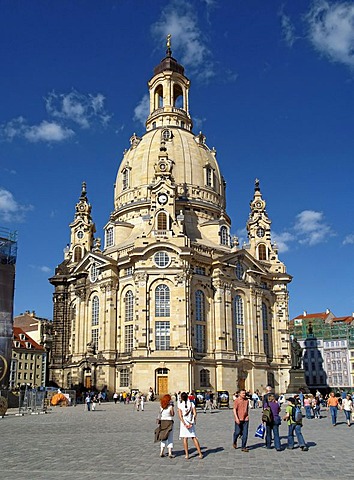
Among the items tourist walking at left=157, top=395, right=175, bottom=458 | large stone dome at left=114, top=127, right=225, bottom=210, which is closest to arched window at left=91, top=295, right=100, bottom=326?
large stone dome at left=114, top=127, right=225, bottom=210

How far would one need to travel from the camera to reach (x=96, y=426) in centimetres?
2803

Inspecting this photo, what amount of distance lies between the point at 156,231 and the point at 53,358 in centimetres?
2545

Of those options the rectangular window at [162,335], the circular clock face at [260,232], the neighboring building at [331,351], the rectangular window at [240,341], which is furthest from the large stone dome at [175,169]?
the neighboring building at [331,351]

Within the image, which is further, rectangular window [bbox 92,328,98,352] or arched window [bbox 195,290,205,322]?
rectangular window [bbox 92,328,98,352]

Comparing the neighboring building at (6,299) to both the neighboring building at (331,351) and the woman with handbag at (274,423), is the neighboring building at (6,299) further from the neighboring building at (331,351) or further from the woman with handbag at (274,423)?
the neighboring building at (331,351)

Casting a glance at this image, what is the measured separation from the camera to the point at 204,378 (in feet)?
207

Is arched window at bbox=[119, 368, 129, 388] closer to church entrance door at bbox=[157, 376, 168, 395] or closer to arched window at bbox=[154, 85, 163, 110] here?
church entrance door at bbox=[157, 376, 168, 395]

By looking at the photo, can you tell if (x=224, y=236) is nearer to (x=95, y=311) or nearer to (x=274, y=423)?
(x=95, y=311)

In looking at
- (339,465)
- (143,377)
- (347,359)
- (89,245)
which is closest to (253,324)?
(143,377)

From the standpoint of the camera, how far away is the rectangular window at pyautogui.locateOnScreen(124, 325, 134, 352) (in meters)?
64.9

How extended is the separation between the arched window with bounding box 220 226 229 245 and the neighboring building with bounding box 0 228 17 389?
104 feet

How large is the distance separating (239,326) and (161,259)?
14.4 m

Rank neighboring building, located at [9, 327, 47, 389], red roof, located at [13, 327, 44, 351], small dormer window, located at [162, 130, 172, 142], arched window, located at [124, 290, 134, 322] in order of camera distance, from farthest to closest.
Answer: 1. red roof, located at [13, 327, 44, 351]
2. neighboring building, located at [9, 327, 47, 389]
3. small dormer window, located at [162, 130, 172, 142]
4. arched window, located at [124, 290, 134, 322]

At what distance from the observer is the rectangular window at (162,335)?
6176 cm
